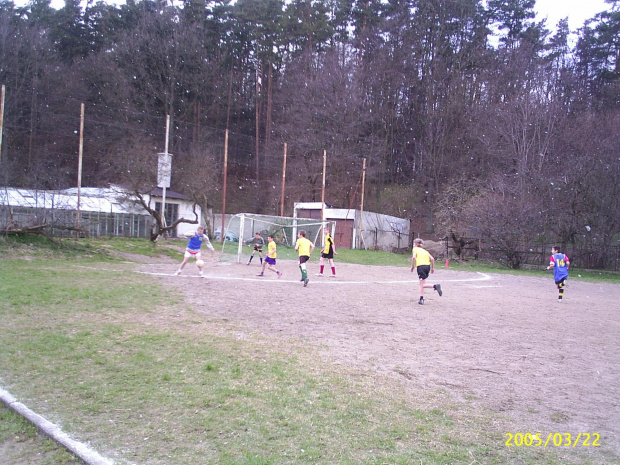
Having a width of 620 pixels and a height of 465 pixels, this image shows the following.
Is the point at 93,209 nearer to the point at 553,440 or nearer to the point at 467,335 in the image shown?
the point at 467,335

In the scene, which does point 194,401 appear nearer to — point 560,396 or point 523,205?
point 560,396

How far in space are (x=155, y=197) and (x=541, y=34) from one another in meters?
→ 35.6

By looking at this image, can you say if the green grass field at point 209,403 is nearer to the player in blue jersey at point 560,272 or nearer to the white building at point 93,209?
the player in blue jersey at point 560,272

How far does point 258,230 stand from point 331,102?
17.8 metres

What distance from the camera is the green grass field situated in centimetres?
403

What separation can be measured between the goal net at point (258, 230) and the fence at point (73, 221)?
6.33 meters

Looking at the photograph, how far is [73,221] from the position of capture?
24.0m

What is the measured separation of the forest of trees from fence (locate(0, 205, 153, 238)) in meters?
3.05

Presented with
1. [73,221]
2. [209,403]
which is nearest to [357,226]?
[73,221]

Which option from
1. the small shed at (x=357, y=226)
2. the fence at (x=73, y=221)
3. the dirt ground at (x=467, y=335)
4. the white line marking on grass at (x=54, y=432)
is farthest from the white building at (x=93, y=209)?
the white line marking on grass at (x=54, y=432)

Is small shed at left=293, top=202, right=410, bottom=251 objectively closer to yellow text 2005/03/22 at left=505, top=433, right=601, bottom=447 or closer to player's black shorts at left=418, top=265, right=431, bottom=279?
player's black shorts at left=418, top=265, right=431, bottom=279

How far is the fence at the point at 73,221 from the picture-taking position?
19109mm

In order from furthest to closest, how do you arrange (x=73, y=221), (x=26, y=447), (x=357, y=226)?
(x=357, y=226) → (x=73, y=221) → (x=26, y=447)

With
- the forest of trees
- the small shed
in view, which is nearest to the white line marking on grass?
the forest of trees
